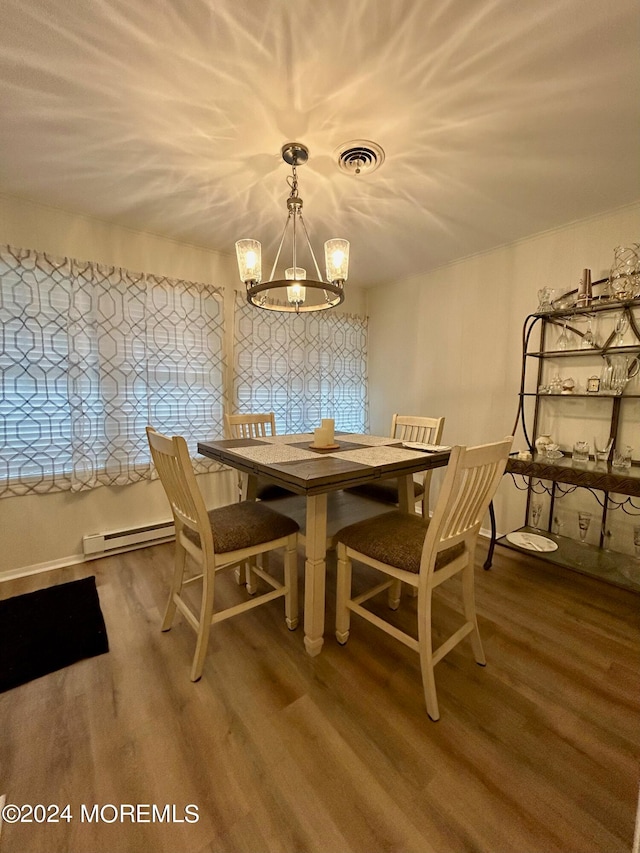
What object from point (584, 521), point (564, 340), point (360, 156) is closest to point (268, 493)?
point (360, 156)

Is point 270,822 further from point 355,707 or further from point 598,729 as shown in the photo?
point 598,729

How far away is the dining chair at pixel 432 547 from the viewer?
117cm

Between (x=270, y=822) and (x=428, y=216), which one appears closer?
(x=270, y=822)

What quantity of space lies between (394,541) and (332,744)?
2.28ft

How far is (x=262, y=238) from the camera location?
8.34ft

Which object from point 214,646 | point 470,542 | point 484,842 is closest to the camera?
point 484,842

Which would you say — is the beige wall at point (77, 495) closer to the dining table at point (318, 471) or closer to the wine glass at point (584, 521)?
the dining table at point (318, 471)

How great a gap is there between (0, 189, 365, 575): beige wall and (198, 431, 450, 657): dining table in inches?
40.2

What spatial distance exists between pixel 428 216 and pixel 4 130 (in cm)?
220

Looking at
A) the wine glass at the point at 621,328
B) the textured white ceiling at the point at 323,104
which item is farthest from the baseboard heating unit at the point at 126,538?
the wine glass at the point at 621,328

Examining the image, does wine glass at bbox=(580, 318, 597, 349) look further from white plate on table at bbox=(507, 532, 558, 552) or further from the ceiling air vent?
the ceiling air vent

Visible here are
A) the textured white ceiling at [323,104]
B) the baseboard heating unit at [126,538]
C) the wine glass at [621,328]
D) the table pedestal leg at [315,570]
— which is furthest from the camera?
the baseboard heating unit at [126,538]

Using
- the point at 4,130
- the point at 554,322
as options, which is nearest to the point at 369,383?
the point at 554,322

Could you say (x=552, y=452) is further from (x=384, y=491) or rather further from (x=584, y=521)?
(x=384, y=491)
